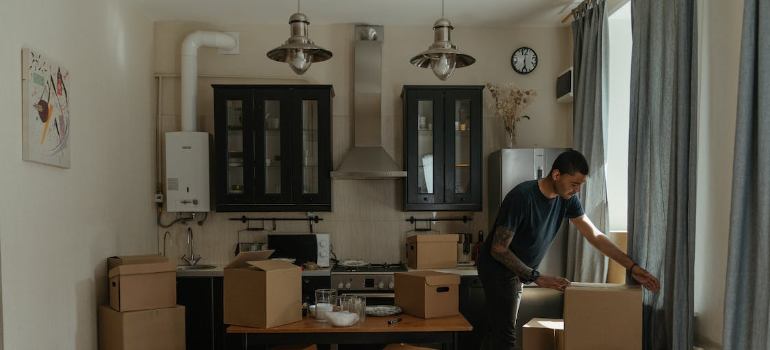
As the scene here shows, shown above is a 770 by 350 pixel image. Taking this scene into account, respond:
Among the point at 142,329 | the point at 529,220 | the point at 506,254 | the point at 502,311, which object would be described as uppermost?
the point at 529,220

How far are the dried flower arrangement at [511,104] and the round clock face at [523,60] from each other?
0.25 m

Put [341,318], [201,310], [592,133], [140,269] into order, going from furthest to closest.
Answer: [201,310]
[592,133]
[140,269]
[341,318]

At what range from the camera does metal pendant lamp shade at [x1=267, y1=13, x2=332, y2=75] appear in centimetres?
324

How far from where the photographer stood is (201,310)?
4.92 meters

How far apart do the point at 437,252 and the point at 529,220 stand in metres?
1.69

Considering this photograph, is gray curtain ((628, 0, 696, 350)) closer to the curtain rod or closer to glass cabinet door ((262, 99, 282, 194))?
the curtain rod

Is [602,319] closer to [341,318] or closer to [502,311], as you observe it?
[502,311]

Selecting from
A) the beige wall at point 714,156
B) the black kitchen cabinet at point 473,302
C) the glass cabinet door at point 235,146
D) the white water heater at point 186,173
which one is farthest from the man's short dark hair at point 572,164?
the white water heater at point 186,173

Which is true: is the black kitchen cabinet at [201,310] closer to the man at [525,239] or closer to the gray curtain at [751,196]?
the man at [525,239]

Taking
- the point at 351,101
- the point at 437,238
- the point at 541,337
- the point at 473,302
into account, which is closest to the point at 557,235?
the point at 473,302

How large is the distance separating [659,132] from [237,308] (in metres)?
2.49

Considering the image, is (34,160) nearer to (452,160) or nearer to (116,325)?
(116,325)

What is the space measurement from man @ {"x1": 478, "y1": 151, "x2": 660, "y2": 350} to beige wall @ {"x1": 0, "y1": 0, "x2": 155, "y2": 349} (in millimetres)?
2496

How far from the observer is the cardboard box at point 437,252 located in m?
5.17
